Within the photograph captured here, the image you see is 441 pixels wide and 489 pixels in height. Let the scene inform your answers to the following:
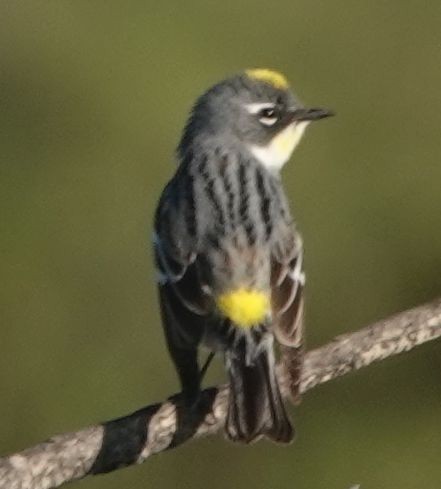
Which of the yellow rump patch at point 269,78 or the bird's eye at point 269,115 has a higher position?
the yellow rump patch at point 269,78

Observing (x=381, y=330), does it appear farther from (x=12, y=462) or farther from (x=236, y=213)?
(x=12, y=462)

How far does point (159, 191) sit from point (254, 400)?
2907 mm

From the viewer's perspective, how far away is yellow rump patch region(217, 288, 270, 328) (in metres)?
4.73

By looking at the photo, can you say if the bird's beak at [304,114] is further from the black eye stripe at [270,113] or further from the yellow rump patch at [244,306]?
the yellow rump patch at [244,306]

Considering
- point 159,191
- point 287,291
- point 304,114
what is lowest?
point 159,191

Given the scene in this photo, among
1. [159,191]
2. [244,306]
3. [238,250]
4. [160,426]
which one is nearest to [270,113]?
[238,250]

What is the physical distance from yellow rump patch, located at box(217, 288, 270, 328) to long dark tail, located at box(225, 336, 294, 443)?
0.19ft

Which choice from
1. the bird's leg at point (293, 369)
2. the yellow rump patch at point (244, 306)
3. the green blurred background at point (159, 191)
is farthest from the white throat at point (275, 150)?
the green blurred background at point (159, 191)

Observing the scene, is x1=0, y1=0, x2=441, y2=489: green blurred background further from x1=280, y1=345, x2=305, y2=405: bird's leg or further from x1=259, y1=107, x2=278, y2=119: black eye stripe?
x1=280, y1=345, x2=305, y2=405: bird's leg

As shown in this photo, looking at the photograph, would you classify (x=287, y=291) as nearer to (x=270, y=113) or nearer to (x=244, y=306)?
(x=244, y=306)

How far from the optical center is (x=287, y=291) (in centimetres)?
488

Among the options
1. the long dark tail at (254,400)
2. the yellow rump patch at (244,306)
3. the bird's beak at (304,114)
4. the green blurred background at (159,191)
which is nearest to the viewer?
the long dark tail at (254,400)

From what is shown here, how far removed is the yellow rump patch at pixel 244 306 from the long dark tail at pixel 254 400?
2.3 inches

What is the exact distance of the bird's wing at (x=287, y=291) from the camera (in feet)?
15.7
